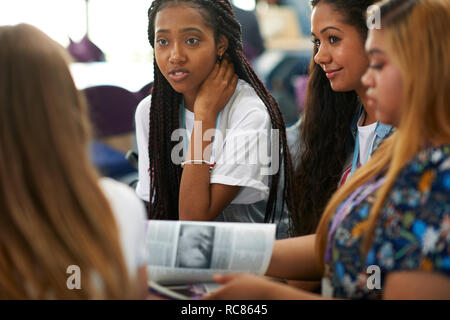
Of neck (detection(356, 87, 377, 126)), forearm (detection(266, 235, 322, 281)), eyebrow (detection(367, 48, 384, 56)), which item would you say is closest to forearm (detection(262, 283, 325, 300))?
forearm (detection(266, 235, 322, 281))

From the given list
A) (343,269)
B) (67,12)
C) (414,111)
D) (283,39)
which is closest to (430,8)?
(414,111)

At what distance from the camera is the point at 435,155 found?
0.84 metres

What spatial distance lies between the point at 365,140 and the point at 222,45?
49 centimetres

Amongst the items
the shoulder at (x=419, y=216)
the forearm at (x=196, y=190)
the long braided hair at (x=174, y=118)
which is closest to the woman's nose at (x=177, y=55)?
the long braided hair at (x=174, y=118)

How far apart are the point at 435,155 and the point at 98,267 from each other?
0.53 meters

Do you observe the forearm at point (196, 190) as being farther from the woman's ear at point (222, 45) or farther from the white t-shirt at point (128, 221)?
the white t-shirt at point (128, 221)

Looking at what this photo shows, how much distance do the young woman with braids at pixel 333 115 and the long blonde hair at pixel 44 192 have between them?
818 mm

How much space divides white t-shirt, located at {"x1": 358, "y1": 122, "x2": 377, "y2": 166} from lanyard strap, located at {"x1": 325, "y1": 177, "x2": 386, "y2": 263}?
436 millimetres

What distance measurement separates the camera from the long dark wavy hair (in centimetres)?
157

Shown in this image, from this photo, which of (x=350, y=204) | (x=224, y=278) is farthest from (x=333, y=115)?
(x=224, y=278)

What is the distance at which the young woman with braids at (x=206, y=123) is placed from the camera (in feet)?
4.80

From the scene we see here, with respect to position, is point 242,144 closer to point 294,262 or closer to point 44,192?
point 294,262
